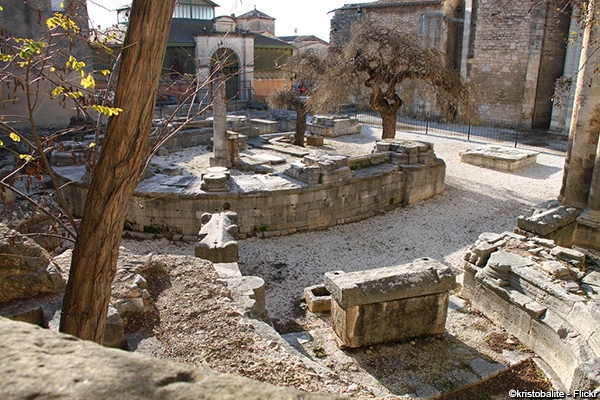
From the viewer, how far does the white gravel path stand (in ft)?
28.9

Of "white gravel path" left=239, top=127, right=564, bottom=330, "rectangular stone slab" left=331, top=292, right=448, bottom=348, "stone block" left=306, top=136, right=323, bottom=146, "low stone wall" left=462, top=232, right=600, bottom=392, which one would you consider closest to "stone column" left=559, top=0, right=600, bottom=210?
"white gravel path" left=239, top=127, right=564, bottom=330

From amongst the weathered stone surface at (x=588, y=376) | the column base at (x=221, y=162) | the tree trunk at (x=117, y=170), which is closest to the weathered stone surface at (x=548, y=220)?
the weathered stone surface at (x=588, y=376)

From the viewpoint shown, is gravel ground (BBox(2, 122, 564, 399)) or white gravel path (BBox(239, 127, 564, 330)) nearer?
gravel ground (BBox(2, 122, 564, 399))

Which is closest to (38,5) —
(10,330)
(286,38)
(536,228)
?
(536,228)

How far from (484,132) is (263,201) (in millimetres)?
15044

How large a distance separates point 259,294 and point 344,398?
4.61 m

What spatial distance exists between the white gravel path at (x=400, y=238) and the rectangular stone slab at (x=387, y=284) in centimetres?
142

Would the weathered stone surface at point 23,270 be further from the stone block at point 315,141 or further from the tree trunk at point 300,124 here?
the stone block at point 315,141

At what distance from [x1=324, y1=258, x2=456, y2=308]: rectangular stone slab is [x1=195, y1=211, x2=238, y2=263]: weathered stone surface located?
2076mm

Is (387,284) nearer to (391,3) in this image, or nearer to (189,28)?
(391,3)

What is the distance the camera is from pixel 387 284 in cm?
602

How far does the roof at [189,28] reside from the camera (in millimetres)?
26927

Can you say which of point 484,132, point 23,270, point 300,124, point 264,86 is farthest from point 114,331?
point 264,86

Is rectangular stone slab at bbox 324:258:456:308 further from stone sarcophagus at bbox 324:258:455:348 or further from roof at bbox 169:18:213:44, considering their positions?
roof at bbox 169:18:213:44
